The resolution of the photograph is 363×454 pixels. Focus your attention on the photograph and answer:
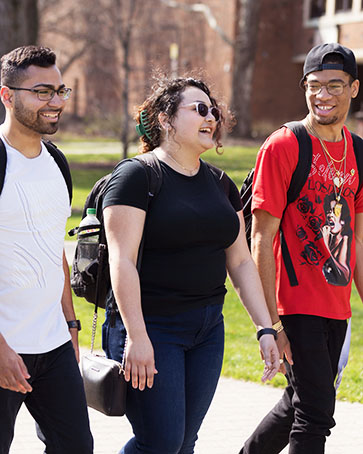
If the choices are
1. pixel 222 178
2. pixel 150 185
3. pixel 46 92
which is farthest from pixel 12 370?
pixel 222 178

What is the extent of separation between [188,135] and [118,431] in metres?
2.46

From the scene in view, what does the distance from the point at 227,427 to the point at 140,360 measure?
2392 millimetres

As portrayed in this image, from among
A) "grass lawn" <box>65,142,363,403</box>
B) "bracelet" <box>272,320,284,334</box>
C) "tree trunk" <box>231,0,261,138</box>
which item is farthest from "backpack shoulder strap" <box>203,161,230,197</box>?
"tree trunk" <box>231,0,261,138</box>

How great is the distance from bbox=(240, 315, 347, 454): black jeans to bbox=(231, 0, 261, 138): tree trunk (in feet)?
90.1

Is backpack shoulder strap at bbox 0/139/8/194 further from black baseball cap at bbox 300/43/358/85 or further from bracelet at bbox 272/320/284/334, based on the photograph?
black baseball cap at bbox 300/43/358/85

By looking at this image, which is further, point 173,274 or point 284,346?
point 284,346

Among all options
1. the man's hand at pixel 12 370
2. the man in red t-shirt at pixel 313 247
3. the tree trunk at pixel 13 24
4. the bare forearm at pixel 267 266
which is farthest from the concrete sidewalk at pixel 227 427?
the tree trunk at pixel 13 24

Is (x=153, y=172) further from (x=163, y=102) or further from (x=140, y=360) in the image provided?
(x=140, y=360)

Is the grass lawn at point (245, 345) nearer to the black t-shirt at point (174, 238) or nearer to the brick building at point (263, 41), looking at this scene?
the black t-shirt at point (174, 238)

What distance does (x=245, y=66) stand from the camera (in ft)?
107

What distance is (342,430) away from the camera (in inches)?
217

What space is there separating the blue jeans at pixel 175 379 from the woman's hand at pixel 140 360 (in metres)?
0.09

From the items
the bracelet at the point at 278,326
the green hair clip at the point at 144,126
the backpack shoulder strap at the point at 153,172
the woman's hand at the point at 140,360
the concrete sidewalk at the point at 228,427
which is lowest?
the concrete sidewalk at the point at 228,427

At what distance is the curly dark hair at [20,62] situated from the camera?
3352 mm
